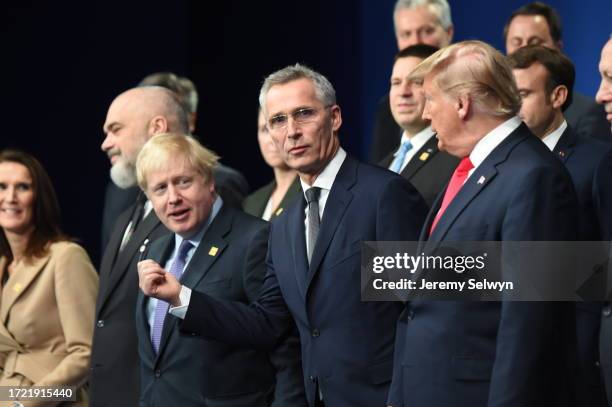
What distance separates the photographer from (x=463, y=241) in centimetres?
302

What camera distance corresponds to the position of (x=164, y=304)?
4.03 metres

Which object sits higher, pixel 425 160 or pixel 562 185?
pixel 425 160

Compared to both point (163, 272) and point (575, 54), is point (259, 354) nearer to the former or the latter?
point (163, 272)

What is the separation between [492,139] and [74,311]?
2.20m

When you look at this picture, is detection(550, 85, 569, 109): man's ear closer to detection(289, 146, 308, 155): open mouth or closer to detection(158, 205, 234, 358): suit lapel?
detection(289, 146, 308, 155): open mouth

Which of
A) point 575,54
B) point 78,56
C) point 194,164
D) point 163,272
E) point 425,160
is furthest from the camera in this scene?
point 78,56

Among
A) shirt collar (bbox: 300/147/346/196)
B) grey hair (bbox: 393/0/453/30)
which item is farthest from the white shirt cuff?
grey hair (bbox: 393/0/453/30)

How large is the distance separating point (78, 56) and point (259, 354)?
4.19 m

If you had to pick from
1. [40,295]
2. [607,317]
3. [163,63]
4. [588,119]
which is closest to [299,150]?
[607,317]

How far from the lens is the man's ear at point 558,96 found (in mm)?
4258

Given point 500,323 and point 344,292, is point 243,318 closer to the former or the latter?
point 344,292

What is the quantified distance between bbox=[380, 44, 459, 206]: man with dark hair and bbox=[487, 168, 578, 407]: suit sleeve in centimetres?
145

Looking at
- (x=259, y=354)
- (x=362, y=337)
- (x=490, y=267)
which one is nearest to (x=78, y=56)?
(x=259, y=354)

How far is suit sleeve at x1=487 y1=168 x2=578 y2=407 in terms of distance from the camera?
2.81m
